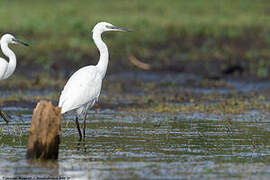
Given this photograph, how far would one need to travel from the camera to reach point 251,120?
1193 centimetres

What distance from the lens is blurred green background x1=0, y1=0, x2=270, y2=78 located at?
19312mm

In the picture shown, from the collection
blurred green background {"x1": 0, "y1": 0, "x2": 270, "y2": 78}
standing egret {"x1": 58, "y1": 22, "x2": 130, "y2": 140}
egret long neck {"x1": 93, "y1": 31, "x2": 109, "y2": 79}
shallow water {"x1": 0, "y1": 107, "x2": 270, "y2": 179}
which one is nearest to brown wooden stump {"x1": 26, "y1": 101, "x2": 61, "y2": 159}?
shallow water {"x1": 0, "y1": 107, "x2": 270, "y2": 179}

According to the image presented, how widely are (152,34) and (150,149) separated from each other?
12.9m

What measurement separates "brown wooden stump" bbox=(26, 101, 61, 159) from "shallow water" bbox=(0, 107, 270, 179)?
16 cm

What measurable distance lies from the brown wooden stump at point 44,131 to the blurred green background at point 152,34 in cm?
1042

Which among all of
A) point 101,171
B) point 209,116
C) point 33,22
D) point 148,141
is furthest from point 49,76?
point 101,171

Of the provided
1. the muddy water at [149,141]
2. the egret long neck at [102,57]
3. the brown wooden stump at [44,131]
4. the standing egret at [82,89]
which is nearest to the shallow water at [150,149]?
the muddy water at [149,141]

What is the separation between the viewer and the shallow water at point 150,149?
7.55 metres

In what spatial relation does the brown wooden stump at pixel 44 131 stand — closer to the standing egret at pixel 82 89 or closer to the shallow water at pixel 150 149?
the shallow water at pixel 150 149

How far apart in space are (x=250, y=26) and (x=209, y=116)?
10728 millimetres

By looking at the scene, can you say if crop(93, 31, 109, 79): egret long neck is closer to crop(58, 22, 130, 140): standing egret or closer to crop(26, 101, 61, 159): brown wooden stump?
crop(58, 22, 130, 140): standing egret

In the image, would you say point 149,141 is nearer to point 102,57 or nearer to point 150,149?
point 150,149

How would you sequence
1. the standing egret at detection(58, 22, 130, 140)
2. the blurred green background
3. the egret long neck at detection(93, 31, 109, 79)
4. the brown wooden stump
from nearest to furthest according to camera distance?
the brown wooden stump, the standing egret at detection(58, 22, 130, 140), the egret long neck at detection(93, 31, 109, 79), the blurred green background

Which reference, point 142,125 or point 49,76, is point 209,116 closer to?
point 142,125
